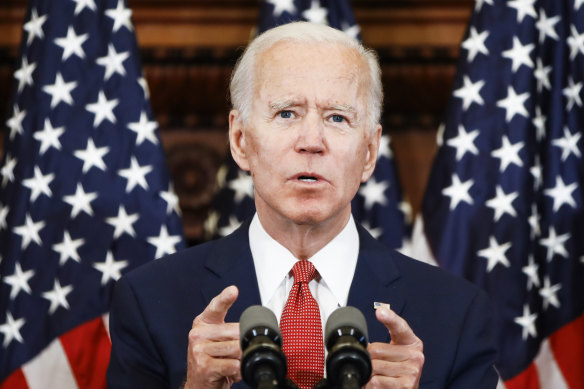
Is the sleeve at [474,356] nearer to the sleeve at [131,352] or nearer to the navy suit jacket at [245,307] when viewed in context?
the navy suit jacket at [245,307]

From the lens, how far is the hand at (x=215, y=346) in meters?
1.66

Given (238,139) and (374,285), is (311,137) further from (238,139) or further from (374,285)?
(374,285)

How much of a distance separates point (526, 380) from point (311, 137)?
1474 mm

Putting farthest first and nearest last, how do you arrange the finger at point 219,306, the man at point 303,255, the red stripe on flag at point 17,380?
the red stripe on flag at point 17,380
the man at point 303,255
the finger at point 219,306

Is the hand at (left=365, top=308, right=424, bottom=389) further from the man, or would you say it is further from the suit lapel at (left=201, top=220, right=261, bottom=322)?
the suit lapel at (left=201, top=220, right=261, bottom=322)

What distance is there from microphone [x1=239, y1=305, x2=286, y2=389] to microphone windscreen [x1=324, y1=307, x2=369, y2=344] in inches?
3.7

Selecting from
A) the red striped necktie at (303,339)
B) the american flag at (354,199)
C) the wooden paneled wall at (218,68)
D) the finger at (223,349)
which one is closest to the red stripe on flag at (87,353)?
the american flag at (354,199)

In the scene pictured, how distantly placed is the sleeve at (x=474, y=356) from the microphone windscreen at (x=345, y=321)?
2.23 ft

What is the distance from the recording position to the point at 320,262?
83.5 inches

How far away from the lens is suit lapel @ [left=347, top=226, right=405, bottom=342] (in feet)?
6.84

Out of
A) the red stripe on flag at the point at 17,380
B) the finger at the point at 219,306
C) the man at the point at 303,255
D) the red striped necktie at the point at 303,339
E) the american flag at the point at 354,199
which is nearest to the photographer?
the finger at the point at 219,306

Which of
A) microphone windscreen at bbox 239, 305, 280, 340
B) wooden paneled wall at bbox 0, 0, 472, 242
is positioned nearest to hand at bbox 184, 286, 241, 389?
microphone windscreen at bbox 239, 305, 280, 340

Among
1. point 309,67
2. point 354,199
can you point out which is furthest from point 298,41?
point 354,199

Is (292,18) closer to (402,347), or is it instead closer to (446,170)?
(446,170)
